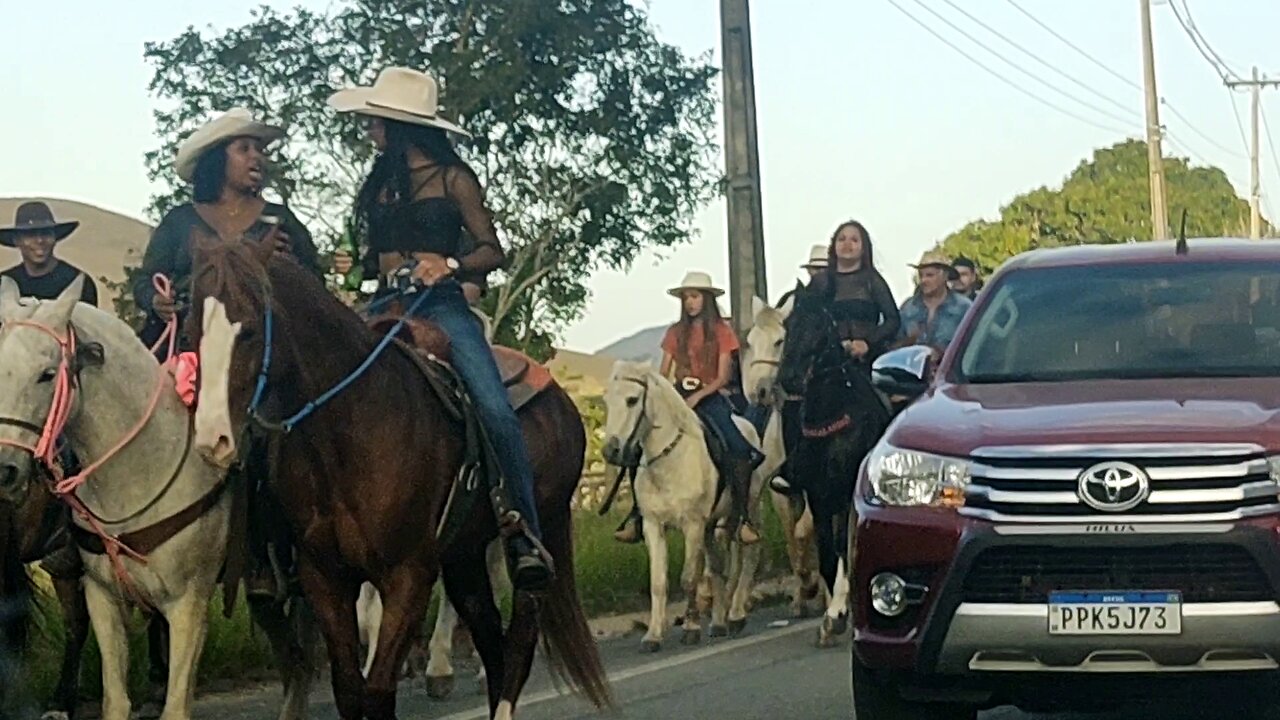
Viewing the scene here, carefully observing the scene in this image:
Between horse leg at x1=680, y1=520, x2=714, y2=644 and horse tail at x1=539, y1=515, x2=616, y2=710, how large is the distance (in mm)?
4529

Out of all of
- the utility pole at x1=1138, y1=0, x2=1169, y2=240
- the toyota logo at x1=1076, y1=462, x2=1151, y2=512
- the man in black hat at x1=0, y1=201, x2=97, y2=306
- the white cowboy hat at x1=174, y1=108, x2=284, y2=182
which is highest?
the utility pole at x1=1138, y1=0, x2=1169, y2=240

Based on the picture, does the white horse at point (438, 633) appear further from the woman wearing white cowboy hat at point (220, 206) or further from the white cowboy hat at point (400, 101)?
the white cowboy hat at point (400, 101)

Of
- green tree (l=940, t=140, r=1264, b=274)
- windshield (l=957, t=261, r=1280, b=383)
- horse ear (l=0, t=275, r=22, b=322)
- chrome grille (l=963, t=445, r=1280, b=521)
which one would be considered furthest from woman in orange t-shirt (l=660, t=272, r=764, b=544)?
green tree (l=940, t=140, r=1264, b=274)

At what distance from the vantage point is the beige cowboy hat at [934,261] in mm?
18281

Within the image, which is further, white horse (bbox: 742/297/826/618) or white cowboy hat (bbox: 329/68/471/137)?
white horse (bbox: 742/297/826/618)

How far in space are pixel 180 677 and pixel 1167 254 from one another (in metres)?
4.26

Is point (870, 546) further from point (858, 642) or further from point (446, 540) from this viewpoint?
point (446, 540)

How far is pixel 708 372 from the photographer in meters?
17.0

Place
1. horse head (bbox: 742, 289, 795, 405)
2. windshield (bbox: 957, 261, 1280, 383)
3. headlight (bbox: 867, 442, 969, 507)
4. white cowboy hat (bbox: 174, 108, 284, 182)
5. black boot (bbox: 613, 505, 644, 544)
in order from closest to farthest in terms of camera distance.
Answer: headlight (bbox: 867, 442, 969, 507), windshield (bbox: 957, 261, 1280, 383), white cowboy hat (bbox: 174, 108, 284, 182), black boot (bbox: 613, 505, 644, 544), horse head (bbox: 742, 289, 795, 405)

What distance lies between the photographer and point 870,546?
7.88m

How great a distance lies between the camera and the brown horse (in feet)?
25.4

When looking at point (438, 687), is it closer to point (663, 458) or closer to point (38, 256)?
point (38, 256)

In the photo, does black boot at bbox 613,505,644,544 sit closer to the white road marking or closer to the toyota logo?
the white road marking

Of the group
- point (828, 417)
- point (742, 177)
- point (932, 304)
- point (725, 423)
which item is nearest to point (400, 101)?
point (828, 417)
